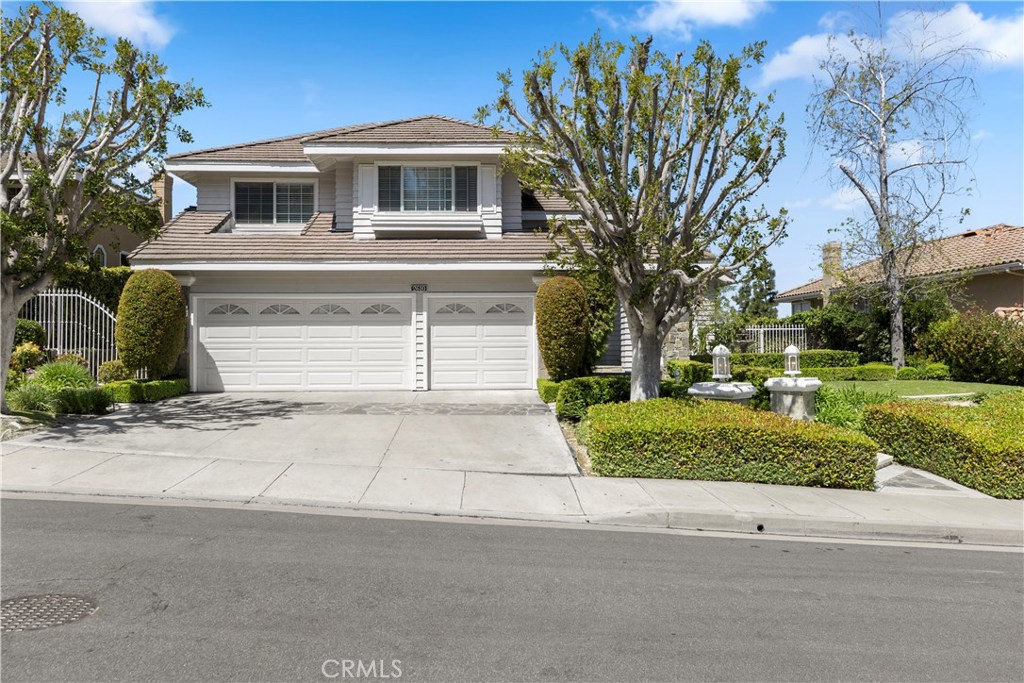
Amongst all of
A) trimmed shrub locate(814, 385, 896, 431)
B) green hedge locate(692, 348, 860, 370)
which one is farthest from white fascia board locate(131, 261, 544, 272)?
green hedge locate(692, 348, 860, 370)

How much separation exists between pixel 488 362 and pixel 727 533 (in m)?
10.3

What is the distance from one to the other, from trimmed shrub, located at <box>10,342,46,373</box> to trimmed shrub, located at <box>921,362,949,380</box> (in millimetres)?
24519

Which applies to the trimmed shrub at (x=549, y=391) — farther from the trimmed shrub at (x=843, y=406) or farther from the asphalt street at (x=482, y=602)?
the asphalt street at (x=482, y=602)

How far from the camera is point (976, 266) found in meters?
23.9

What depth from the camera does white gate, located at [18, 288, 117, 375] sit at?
1677 cm

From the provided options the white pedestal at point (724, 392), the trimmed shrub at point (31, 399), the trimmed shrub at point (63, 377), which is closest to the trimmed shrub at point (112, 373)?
the trimmed shrub at point (63, 377)

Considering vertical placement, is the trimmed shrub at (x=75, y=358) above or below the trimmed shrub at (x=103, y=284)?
below

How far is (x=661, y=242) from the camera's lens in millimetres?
11914

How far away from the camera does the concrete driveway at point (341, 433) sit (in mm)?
9867

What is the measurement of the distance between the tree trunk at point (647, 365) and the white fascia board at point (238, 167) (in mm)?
10872

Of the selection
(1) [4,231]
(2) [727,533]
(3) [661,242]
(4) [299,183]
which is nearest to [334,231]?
(4) [299,183]

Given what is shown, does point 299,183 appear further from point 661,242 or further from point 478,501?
point 478,501

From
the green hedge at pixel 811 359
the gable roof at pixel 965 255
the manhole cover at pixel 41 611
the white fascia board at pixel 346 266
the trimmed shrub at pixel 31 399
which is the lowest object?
the manhole cover at pixel 41 611

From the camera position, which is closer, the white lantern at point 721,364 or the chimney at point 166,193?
the white lantern at point 721,364
